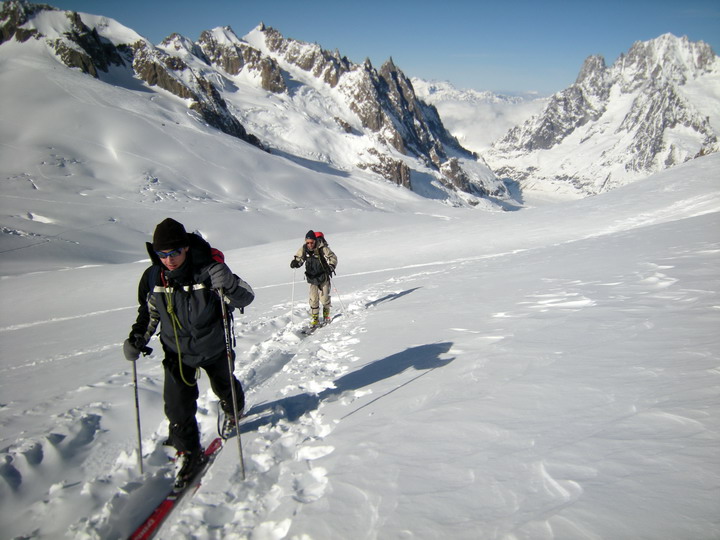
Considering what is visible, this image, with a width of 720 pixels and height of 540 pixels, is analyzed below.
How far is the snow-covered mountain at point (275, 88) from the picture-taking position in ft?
248

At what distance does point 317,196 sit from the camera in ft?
171

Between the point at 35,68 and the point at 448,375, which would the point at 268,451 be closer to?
the point at 448,375

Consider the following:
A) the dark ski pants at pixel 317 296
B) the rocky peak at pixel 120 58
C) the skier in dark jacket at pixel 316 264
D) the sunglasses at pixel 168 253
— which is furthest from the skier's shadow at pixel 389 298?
the rocky peak at pixel 120 58

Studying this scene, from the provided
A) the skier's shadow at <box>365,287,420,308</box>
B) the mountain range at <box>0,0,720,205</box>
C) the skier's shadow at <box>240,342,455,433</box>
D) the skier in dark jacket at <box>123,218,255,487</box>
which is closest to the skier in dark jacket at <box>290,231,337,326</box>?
the skier's shadow at <box>365,287,420,308</box>

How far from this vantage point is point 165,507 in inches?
130

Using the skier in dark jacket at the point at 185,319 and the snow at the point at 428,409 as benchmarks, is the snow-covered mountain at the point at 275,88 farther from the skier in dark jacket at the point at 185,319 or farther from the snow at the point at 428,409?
the skier in dark jacket at the point at 185,319

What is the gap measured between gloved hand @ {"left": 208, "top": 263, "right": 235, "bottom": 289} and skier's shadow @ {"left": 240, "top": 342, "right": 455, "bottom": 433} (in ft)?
5.55

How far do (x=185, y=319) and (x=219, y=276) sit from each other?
20.2 inches

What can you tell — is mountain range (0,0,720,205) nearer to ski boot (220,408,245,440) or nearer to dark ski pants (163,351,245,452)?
ski boot (220,408,245,440)

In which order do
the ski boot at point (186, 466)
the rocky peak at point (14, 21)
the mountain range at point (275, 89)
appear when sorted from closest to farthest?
the ski boot at point (186, 466)
the rocky peak at point (14, 21)
the mountain range at point (275, 89)

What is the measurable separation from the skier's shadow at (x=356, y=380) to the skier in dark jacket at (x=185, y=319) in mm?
792

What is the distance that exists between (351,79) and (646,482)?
153785 mm

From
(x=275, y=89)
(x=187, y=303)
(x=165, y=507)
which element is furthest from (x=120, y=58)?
(x=165, y=507)

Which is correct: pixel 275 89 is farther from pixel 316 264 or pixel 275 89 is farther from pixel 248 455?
pixel 248 455
